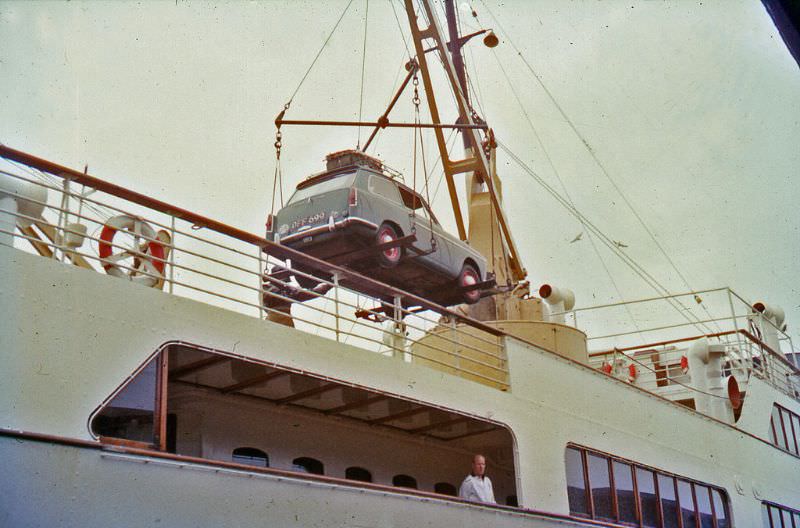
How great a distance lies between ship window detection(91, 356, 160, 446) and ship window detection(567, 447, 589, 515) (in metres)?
6.79

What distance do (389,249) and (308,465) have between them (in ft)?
15.5

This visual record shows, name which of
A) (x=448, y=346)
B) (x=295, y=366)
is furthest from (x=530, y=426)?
(x=295, y=366)

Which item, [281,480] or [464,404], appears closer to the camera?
[281,480]

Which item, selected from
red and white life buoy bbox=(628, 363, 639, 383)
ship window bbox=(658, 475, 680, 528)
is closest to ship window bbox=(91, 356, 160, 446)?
ship window bbox=(658, 475, 680, 528)

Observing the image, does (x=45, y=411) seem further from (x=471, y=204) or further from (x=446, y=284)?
(x=471, y=204)

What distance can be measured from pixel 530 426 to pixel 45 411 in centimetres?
714

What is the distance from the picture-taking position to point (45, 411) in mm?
7219

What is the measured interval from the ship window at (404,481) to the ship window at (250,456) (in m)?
2.49

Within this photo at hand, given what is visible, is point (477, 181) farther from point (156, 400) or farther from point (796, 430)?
point (156, 400)

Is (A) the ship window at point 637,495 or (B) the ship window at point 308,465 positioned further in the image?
(A) the ship window at point 637,495

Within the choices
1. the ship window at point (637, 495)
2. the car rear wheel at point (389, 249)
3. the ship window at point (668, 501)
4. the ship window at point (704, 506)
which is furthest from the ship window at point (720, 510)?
the car rear wheel at point (389, 249)

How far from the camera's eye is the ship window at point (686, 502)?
15492 mm

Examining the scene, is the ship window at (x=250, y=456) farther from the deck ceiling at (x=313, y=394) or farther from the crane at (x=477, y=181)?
the crane at (x=477, y=181)

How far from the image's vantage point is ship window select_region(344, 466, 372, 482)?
1212 centimetres
